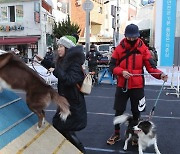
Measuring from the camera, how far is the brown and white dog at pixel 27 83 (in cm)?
264

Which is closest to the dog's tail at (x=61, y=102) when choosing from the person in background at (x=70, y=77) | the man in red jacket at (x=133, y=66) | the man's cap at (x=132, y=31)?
the person in background at (x=70, y=77)

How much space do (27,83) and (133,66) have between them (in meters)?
1.71

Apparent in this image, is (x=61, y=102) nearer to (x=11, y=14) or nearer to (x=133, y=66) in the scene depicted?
(x=133, y=66)

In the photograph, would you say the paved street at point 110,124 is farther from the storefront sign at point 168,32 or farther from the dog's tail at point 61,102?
the storefront sign at point 168,32

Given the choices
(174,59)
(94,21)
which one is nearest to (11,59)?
(174,59)

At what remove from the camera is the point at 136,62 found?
3.85 m

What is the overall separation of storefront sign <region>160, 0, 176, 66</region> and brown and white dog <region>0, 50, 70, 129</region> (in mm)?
12417

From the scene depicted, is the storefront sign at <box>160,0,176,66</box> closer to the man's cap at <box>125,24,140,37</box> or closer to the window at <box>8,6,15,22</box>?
the man's cap at <box>125,24,140,37</box>

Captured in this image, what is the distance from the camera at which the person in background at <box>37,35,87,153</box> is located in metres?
2.95

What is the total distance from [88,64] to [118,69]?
7.63 meters

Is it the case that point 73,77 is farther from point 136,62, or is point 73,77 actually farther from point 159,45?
point 159,45

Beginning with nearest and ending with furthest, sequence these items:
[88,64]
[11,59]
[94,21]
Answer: [11,59]
[88,64]
[94,21]

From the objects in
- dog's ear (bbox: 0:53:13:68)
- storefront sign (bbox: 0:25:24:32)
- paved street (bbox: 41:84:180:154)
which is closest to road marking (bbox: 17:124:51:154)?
dog's ear (bbox: 0:53:13:68)

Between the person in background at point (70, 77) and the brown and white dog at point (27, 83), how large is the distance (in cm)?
22
